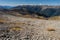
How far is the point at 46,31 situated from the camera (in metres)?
12.0

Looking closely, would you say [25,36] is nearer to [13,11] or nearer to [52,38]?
[52,38]

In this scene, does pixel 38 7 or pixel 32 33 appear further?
pixel 38 7

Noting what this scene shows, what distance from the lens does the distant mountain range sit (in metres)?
19.8

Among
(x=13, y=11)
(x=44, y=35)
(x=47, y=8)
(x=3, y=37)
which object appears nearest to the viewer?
(x=3, y=37)

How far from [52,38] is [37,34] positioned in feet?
4.04

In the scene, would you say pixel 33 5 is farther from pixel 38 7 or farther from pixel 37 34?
pixel 37 34

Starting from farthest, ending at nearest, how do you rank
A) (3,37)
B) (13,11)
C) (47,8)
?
(47,8) < (13,11) < (3,37)

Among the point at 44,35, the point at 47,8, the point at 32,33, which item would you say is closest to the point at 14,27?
the point at 32,33

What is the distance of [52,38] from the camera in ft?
34.2

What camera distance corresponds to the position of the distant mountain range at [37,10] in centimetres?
1979

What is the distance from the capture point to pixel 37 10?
20953mm

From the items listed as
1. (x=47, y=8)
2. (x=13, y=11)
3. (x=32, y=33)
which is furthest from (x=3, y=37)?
(x=47, y=8)

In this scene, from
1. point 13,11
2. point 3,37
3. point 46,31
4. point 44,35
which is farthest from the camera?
point 13,11

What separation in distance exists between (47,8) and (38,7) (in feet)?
3.57
